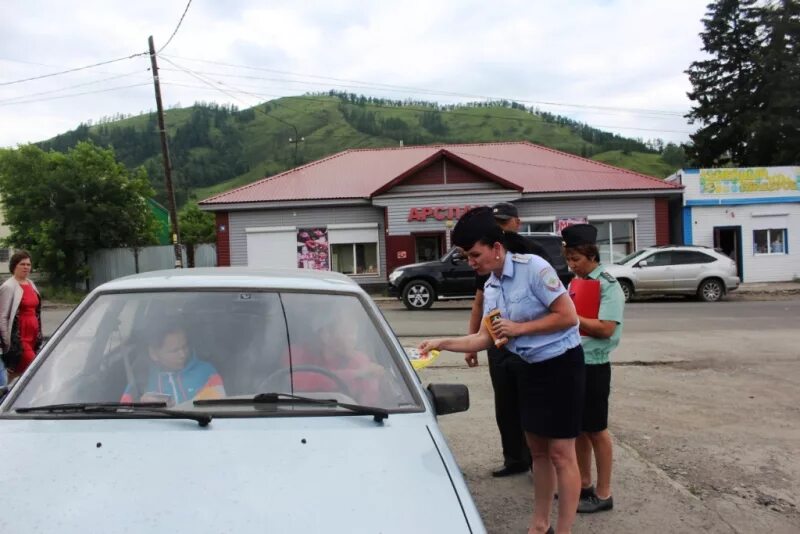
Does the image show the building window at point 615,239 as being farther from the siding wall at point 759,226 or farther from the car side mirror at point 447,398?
the car side mirror at point 447,398

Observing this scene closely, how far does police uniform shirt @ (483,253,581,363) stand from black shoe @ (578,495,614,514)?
4.37 ft

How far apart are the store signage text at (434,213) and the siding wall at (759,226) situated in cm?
972

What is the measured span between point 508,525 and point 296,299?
196cm

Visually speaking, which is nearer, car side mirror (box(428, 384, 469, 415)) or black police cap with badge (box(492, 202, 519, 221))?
car side mirror (box(428, 384, 469, 415))

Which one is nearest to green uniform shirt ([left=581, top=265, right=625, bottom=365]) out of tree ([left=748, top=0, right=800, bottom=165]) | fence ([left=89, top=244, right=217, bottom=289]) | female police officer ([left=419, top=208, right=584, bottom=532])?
female police officer ([left=419, top=208, right=584, bottom=532])

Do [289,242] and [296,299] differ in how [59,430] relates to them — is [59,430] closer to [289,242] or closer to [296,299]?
[296,299]

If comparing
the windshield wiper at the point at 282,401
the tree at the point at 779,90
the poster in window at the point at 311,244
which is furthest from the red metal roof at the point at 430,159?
the windshield wiper at the point at 282,401

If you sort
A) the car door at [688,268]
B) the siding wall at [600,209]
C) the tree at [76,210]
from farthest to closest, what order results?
the tree at [76,210]
the siding wall at [600,209]
the car door at [688,268]

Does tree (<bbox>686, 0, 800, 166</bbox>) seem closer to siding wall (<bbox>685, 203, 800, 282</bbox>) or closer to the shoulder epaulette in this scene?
siding wall (<bbox>685, 203, 800, 282</bbox>)

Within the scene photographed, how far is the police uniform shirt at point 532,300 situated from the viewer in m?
3.15

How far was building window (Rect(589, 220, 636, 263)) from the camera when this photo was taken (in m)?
26.2

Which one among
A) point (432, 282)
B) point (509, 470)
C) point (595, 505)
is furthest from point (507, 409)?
point (432, 282)

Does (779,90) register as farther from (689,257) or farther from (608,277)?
(608,277)

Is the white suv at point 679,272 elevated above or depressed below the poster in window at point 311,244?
below
